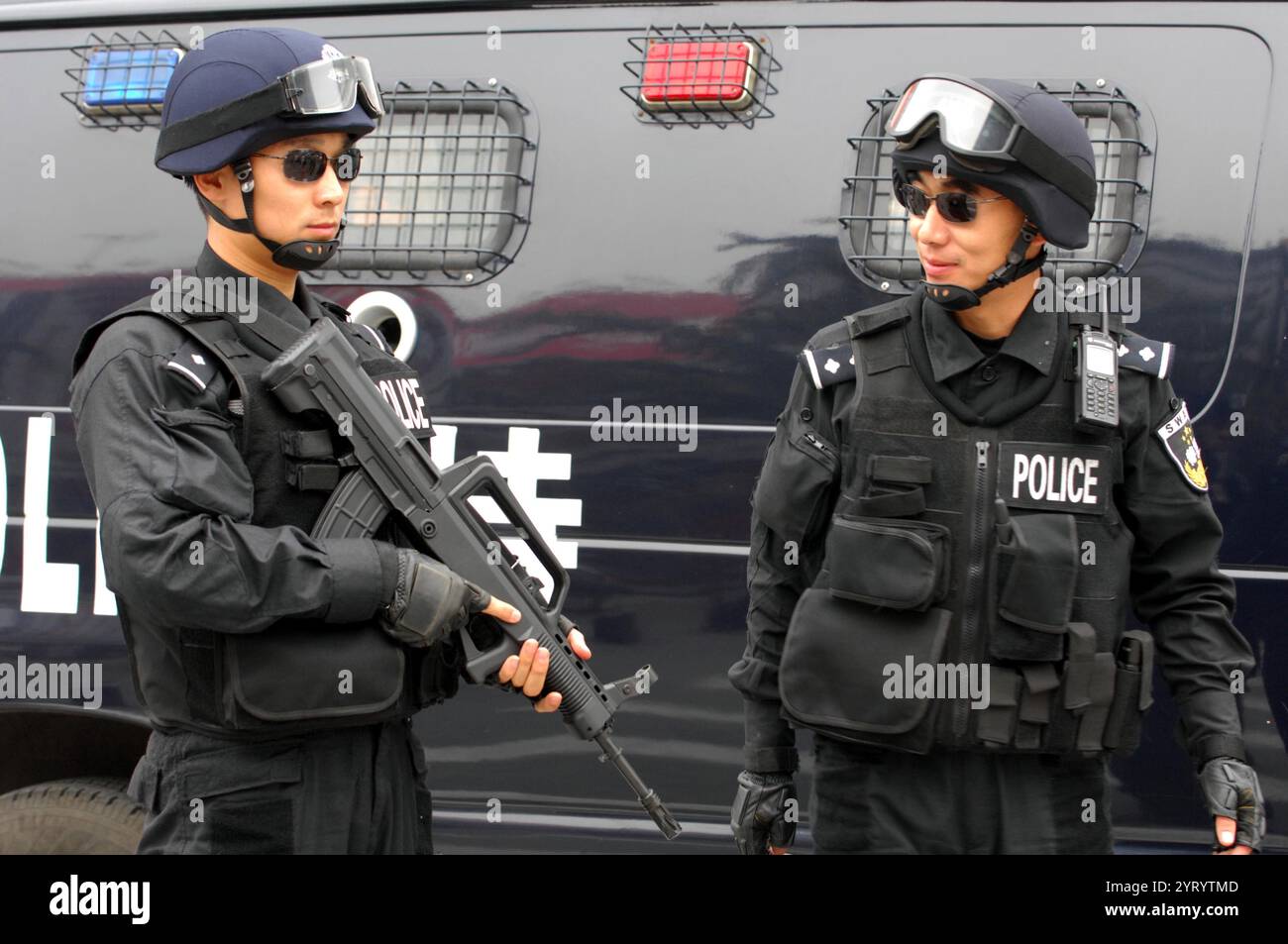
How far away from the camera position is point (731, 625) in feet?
8.98

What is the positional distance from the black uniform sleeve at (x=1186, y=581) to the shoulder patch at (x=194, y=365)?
1.40 metres

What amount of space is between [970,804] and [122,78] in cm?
232

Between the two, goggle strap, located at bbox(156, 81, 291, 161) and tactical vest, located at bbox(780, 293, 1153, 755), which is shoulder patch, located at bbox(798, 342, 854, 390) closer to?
tactical vest, located at bbox(780, 293, 1153, 755)

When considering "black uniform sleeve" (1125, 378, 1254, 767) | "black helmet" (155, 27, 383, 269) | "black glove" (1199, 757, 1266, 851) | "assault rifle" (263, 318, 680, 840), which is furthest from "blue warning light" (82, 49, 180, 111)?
"black glove" (1199, 757, 1266, 851)

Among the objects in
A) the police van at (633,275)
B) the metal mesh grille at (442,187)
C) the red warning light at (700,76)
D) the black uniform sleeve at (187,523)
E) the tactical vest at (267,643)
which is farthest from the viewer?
the metal mesh grille at (442,187)

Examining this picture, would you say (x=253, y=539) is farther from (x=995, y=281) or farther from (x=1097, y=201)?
(x=1097, y=201)

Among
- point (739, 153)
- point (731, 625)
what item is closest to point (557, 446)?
point (731, 625)

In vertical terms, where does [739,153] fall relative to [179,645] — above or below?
above

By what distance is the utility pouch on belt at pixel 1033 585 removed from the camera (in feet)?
6.73

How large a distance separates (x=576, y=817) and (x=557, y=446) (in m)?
0.76

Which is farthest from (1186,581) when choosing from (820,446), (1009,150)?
(1009,150)

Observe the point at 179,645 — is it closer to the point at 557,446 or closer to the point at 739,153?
the point at 557,446

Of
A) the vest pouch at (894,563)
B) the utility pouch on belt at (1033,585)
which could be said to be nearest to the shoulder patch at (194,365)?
the vest pouch at (894,563)

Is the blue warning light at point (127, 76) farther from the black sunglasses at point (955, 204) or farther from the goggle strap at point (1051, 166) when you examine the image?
the goggle strap at point (1051, 166)
